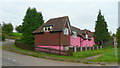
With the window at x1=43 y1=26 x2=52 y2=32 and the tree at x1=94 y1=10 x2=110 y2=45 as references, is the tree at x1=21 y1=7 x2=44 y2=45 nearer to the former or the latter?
the window at x1=43 y1=26 x2=52 y2=32

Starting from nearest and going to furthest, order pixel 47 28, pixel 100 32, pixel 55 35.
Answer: pixel 55 35 → pixel 47 28 → pixel 100 32

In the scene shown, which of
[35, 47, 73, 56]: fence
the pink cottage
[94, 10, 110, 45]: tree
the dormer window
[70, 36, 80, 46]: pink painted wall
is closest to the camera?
[35, 47, 73, 56]: fence

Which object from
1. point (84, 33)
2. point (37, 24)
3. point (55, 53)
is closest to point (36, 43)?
point (37, 24)

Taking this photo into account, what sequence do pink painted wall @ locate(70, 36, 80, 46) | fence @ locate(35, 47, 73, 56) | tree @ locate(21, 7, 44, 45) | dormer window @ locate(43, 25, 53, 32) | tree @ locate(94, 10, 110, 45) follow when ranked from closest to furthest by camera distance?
fence @ locate(35, 47, 73, 56)
dormer window @ locate(43, 25, 53, 32)
tree @ locate(21, 7, 44, 45)
pink painted wall @ locate(70, 36, 80, 46)
tree @ locate(94, 10, 110, 45)

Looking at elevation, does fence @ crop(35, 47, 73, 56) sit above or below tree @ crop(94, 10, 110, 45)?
below

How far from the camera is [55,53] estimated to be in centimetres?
2194

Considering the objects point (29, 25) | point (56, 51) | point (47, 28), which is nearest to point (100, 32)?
point (47, 28)

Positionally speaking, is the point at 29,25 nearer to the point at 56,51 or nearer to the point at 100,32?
the point at 56,51

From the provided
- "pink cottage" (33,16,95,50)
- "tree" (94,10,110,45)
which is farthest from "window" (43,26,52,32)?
"tree" (94,10,110,45)

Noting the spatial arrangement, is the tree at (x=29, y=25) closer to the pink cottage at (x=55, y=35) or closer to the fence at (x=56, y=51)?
the pink cottage at (x=55, y=35)

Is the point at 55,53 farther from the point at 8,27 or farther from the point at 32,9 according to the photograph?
the point at 8,27

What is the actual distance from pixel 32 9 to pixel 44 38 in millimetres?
9353

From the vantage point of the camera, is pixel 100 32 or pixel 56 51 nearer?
pixel 56 51

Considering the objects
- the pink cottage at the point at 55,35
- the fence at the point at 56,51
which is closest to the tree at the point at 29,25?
the pink cottage at the point at 55,35
